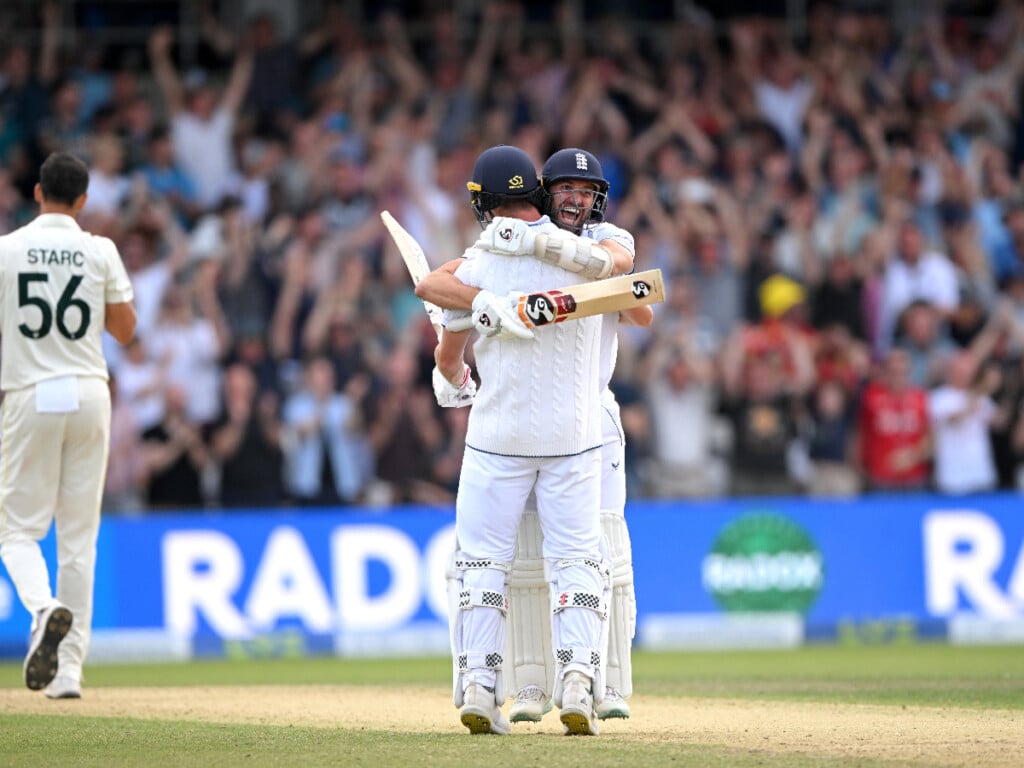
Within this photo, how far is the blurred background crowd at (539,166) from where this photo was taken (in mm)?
15383

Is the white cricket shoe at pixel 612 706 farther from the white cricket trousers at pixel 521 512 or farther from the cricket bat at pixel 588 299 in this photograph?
the cricket bat at pixel 588 299

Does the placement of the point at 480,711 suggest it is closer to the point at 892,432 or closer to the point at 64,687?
the point at 64,687

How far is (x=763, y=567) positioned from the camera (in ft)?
50.8

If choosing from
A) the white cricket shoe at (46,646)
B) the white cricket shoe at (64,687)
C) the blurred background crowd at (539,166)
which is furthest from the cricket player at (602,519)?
the blurred background crowd at (539,166)

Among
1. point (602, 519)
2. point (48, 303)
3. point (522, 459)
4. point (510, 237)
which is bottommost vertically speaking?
point (602, 519)

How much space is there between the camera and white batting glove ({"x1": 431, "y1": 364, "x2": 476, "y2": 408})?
7751 mm

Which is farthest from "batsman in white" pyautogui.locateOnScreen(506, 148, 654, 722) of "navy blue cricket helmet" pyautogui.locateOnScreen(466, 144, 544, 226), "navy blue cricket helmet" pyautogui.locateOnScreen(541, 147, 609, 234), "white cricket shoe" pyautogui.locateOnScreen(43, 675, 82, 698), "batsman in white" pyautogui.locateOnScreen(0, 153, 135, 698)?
"white cricket shoe" pyautogui.locateOnScreen(43, 675, 82, 698)

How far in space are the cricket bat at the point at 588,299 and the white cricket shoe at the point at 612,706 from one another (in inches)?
69.0

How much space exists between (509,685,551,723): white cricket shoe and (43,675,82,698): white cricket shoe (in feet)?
9.13

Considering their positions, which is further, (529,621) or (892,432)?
(892,432)

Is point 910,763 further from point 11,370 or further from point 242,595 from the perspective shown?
point 242,595

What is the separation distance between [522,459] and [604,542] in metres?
0.66

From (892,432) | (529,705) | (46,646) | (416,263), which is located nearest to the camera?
(529,705)

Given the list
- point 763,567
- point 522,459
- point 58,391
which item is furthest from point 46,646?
point 763,567
